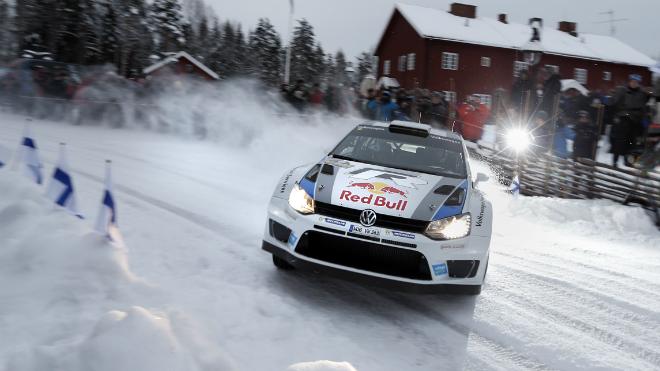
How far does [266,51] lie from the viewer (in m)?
74.9

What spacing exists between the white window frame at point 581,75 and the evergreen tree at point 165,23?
40438mm

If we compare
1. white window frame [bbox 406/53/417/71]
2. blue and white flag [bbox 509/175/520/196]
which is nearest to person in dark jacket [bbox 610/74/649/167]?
blue and white flag [bbox 509/175/520/196]

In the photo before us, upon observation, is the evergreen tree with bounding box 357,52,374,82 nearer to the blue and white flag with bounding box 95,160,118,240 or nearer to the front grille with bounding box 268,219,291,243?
the front grille with bounding box 268,219,291,243

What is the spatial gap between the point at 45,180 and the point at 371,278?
18.4 feet

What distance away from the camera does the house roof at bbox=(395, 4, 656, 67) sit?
4141 cm

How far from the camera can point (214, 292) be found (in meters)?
4.70

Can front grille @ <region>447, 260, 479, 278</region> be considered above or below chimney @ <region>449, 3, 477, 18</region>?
below

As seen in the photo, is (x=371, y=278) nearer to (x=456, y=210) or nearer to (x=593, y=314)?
(x=456, y=210)

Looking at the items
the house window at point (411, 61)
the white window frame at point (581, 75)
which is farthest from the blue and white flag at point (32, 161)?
the white window frame at point (581, 75)

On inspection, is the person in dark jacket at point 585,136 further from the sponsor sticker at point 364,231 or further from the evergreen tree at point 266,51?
the evergreen tree at point 266,51

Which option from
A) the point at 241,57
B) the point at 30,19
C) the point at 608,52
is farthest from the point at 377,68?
the point at 241,57

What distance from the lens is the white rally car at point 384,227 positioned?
4578 mm

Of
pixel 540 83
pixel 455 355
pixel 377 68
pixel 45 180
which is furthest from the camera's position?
pixel 377 68

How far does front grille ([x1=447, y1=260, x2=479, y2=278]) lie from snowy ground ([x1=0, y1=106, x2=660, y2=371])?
374 millimetres
